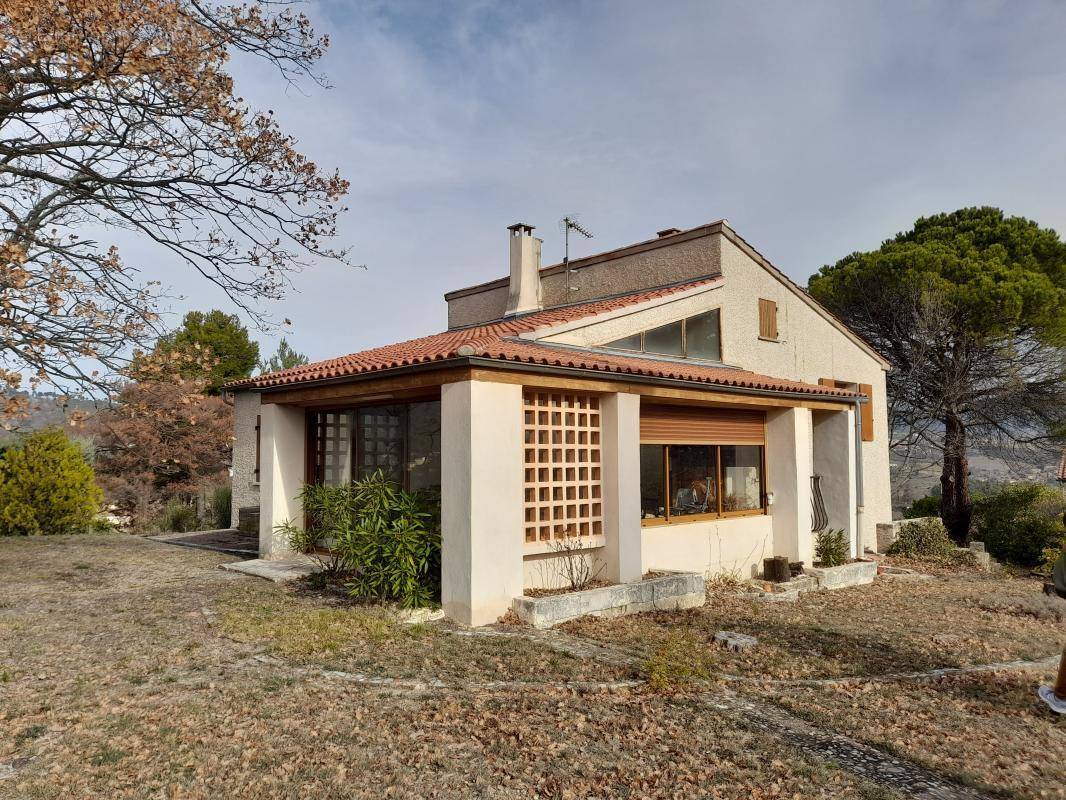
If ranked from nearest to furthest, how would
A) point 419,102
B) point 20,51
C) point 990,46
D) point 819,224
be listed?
point 20,51, point 419,102, point 990,46, point 819,224

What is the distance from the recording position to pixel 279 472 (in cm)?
1091

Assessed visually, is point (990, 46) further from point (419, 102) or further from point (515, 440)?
point (515, 440)

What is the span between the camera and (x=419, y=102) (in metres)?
11.8

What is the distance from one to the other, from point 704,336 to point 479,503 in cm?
717

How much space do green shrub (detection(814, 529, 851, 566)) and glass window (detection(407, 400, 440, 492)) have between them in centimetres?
749

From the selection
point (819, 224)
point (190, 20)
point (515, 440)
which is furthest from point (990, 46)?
point (190, 20)

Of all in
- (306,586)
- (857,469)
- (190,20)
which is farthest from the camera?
(857,469)

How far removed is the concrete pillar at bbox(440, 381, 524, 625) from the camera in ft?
25.6

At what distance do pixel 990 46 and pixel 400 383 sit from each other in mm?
13445

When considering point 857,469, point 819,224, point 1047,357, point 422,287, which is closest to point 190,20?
point 422,287

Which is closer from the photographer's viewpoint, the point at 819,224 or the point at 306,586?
the point at 306,586

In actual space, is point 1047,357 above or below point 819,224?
below

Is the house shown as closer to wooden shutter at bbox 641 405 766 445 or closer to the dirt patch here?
wooden shutter at bbox 641 405 766 445

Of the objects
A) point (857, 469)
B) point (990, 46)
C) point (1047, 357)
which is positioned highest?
point (990, 46)
